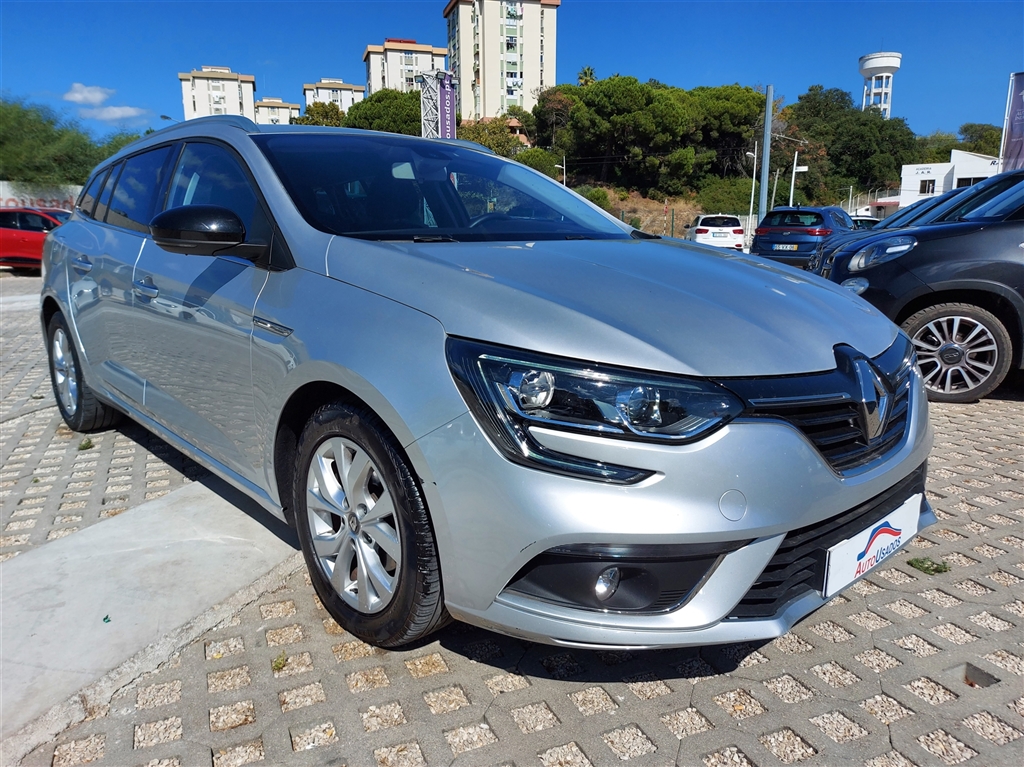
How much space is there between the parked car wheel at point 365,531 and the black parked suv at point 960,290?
403 centimetres

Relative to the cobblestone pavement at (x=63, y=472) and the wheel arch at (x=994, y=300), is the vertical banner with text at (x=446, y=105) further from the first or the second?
the wheel arch at (x=994, y=300)

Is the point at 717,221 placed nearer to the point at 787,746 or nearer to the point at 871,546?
the point at 871,546

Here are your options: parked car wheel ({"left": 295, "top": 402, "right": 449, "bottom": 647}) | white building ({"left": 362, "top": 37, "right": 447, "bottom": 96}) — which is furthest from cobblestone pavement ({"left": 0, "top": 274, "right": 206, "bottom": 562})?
white building ({"left": 362, "top": 37, "right": 447, "bottom": 96})

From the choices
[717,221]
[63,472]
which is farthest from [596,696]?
[717,221]

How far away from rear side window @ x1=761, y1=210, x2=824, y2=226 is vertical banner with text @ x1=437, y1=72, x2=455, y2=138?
8.19 meters

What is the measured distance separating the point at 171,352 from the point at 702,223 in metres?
21.5

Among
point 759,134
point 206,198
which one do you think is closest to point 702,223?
point 206,198

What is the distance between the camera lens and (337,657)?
7.22 feet

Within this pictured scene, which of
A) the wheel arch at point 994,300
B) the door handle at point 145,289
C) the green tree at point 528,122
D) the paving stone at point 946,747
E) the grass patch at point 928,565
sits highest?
the green tree at point 528,122

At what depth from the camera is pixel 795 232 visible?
15.9m

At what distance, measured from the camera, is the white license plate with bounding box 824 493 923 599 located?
188cm

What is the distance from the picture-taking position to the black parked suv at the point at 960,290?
16.0 feet

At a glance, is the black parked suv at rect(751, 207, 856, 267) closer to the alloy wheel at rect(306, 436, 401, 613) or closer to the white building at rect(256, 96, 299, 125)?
the alloy wheel at rect(306, 436, 401, 613)

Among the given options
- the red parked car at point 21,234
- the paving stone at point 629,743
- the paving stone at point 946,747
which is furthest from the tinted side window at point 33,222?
the paving stone at point 946,747
